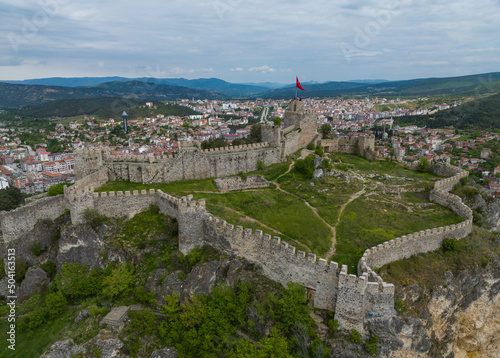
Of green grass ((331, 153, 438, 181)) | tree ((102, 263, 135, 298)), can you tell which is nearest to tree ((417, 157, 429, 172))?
green grass ((331, 153, 438, 181))

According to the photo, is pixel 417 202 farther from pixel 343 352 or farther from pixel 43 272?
pixel 43 272

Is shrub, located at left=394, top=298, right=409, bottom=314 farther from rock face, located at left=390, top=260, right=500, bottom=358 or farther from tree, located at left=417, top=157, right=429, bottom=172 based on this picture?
tree, located at left=417, top=157, right=429, bottom=172

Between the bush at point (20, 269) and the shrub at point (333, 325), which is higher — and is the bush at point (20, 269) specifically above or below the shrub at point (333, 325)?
below

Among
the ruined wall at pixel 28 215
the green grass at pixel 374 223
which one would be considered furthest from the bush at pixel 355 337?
the ruined wall at pixel 28 215

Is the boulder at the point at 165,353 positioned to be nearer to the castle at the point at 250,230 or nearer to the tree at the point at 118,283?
the tree at the point at 118,283

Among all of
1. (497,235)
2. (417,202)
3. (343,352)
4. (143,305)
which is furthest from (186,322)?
(497,235)

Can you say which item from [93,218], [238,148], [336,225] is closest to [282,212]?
[336,225]
